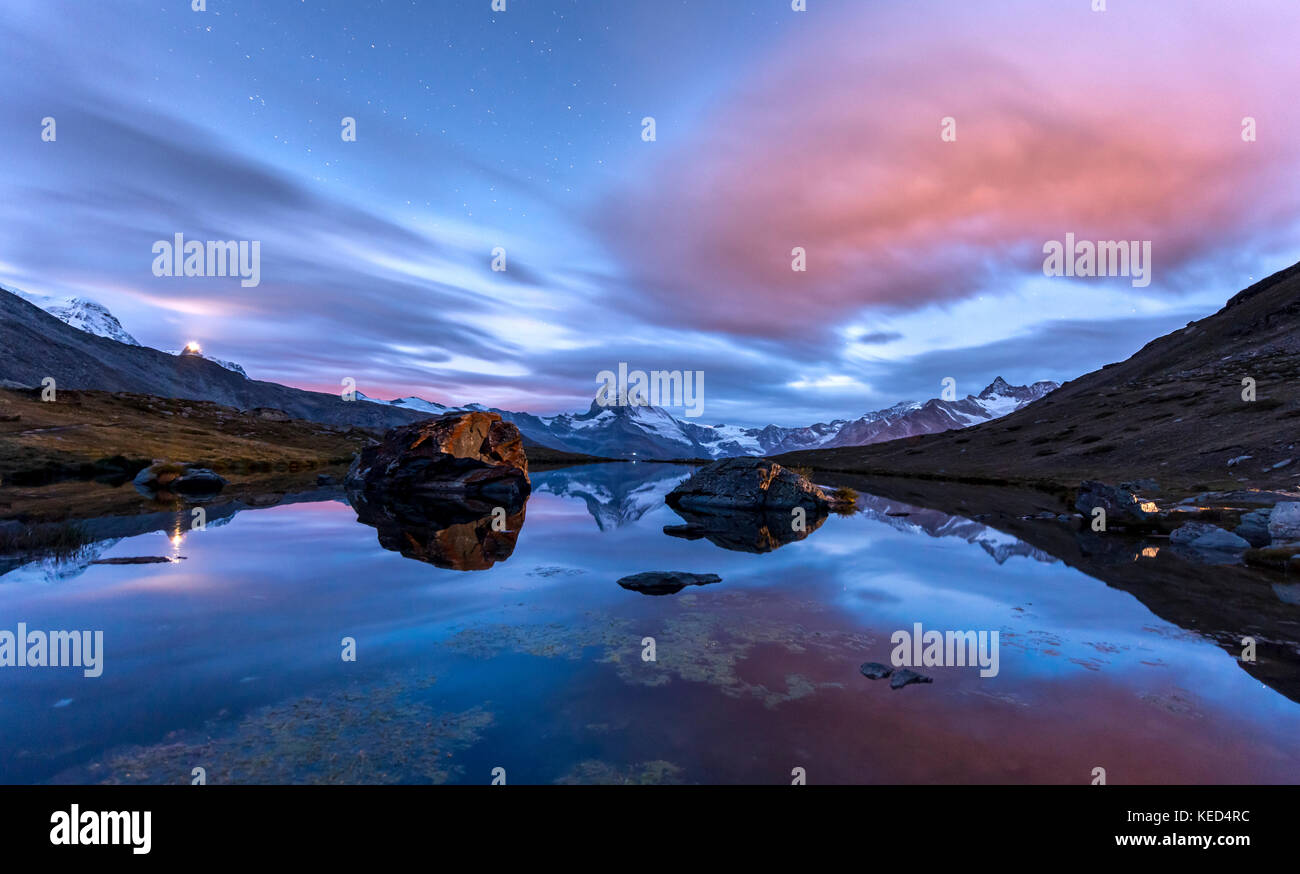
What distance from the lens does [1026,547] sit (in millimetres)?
24922

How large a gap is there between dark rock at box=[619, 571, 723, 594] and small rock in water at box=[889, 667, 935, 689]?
7.50 metres

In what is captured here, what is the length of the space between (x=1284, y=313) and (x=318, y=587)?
704ft

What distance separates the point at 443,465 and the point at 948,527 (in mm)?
40654

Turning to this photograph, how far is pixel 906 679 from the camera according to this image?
32.5ft

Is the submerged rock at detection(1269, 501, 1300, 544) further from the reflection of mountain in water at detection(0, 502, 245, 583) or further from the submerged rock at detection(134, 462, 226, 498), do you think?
the submerged rock at detection(134, 462, 226, 498)

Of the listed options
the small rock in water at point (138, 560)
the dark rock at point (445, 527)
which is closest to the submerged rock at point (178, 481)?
the dark rock at point (445, 527)

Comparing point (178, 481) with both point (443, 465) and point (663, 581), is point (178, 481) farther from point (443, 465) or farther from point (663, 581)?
point (663, 581)

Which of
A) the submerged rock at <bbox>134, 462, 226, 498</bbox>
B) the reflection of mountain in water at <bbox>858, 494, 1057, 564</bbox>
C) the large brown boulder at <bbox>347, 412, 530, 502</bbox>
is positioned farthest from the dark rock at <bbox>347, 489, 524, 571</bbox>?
the reflection of mountain in water at <bbox>858, 494, 1057, 564</bbox>

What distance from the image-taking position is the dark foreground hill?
56.2 meters

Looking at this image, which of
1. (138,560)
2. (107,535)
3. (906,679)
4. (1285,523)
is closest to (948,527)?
(1285,523)
